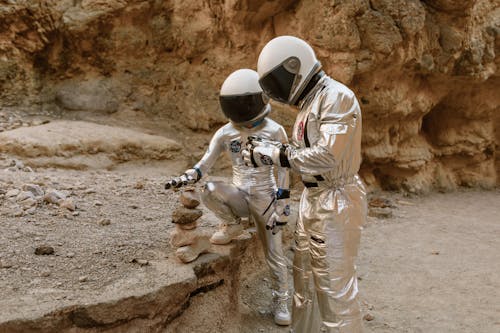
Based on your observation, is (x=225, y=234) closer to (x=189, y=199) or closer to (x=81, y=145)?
(x=189, y=199)

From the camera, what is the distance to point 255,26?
7.18 meters

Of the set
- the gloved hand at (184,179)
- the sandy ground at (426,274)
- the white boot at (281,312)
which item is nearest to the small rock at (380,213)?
the sandy ground at (426,274)

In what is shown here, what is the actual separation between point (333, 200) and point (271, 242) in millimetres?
889

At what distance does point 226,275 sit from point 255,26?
4863mm

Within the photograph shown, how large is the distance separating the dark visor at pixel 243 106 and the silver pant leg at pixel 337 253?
2.86 feet

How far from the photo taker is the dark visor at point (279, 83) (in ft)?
8.53

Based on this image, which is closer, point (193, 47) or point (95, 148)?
point (95, 148)

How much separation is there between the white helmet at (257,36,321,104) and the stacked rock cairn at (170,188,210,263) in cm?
96

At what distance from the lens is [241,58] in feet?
24.2

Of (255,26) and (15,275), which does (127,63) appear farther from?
(15,275)

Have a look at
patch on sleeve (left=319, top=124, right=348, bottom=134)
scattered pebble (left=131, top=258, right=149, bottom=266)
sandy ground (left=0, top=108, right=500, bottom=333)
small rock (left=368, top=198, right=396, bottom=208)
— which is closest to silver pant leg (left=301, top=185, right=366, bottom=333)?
patch on sleeve (left=319, top=124, right=348, bottom=134)

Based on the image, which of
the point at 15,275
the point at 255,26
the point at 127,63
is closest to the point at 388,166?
the point at 255,26

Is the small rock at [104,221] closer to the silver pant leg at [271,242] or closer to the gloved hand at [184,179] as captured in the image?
the gloved hand at [184,179]

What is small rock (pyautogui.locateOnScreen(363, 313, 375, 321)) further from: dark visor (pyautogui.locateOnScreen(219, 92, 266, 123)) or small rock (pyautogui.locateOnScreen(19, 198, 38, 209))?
small rock (pyautogui.locateOnScreen(19, 198, 38, 209))
